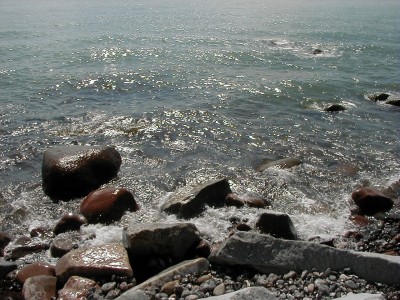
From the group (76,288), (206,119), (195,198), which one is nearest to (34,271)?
(76,288)

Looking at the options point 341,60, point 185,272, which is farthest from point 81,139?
point 341,60

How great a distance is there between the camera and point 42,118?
14.1m

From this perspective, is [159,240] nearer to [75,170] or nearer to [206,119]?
[75,170]

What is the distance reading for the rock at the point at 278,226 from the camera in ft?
25.0

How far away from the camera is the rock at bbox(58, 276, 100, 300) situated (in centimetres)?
604

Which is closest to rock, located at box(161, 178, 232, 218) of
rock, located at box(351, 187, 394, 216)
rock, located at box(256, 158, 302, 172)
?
rock, located at box(256, 158, 302, 172)

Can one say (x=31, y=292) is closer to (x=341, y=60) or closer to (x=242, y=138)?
(x=242, y=138)

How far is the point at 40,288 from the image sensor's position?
20.5 feet

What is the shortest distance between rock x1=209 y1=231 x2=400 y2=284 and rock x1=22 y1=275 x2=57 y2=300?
246 cm

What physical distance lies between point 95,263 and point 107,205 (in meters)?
2.04

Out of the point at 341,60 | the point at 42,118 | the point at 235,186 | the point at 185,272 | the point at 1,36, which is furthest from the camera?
the point at 1,36

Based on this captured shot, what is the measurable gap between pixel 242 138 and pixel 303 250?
21.3 feet

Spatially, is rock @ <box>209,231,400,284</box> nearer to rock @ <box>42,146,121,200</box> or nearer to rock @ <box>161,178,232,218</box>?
rock @ <box>161,178,232,218</box>

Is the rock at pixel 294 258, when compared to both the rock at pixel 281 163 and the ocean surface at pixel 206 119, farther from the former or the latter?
the rock at pixel 281 163
